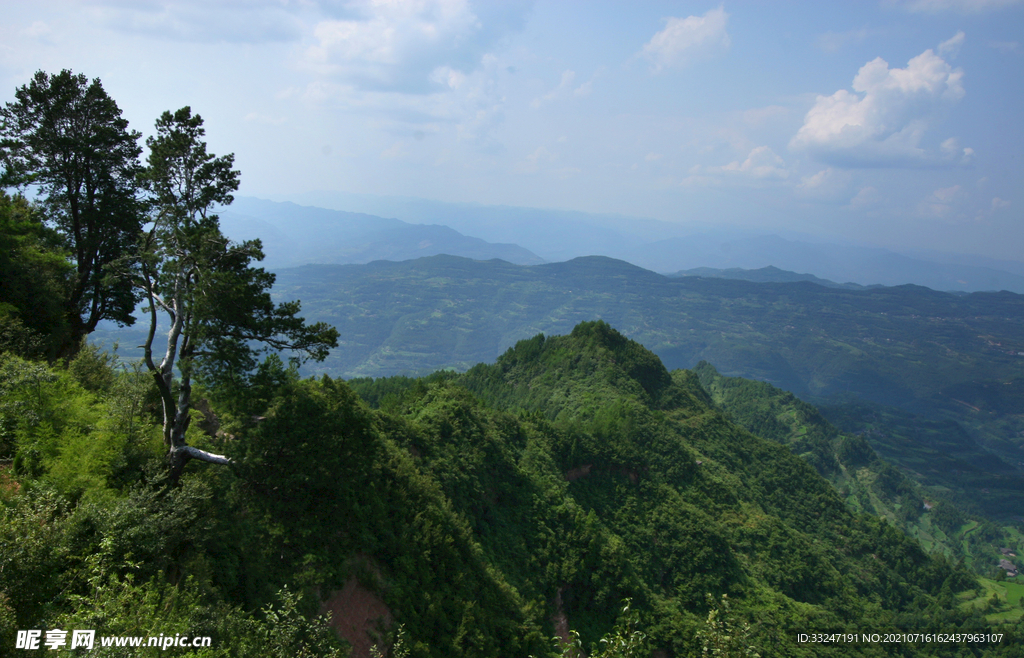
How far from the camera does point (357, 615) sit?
1961cm

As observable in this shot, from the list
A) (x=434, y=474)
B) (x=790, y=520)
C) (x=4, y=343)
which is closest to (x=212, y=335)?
(x=4, y=343)

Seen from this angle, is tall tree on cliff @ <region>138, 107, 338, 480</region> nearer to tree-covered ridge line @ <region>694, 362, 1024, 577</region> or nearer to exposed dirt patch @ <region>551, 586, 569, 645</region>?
exposed dirt patch @ <region>551, 586, 569, 645</region>

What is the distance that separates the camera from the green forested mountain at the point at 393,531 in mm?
11766

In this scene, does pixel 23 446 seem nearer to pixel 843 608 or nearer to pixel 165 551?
pixel 165 551

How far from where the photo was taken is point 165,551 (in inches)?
535

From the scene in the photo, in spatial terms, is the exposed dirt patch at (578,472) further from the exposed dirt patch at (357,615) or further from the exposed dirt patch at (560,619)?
the exposed dirt patch at (357,615)

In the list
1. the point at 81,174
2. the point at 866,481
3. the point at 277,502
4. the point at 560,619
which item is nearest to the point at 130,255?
the point at 81,174

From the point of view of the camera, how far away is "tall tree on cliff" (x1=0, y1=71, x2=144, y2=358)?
20.6 metres

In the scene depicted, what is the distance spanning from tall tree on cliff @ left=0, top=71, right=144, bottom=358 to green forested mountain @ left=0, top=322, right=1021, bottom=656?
409 centimetres

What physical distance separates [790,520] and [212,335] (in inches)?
3041

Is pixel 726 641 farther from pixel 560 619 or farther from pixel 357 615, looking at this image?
pixel 560 619

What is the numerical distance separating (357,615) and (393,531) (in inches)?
157

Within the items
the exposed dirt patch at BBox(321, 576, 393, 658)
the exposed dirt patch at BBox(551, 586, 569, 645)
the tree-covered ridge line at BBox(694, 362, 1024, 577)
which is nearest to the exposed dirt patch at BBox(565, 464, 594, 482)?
the exposed dirt patch at BBox(551, 586, 569, 645)

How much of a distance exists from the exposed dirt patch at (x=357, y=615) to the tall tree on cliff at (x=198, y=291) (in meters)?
7.73
